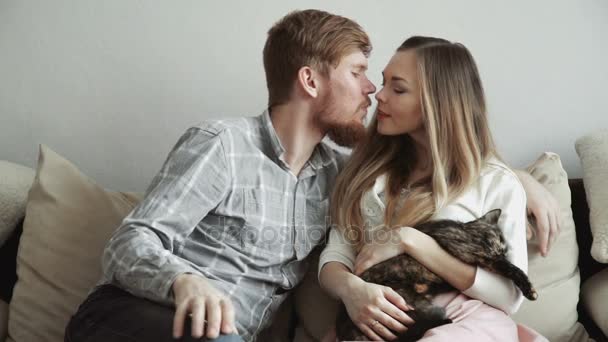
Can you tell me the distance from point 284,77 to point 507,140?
83 cm

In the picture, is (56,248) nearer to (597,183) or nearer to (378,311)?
(378,311)

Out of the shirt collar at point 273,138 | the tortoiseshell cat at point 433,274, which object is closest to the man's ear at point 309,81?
the shirt collar at point 273,138

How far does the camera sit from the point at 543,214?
1.52 m

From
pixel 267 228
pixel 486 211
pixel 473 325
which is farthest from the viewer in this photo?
pixel 267 228

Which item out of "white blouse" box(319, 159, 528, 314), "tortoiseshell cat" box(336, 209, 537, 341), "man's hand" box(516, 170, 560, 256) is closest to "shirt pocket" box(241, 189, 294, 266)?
"white blouse" box(319, 159, 528, 314)

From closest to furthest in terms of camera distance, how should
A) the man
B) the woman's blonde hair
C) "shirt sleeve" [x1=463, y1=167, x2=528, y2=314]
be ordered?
the man → "shirt sleeve" [x1=463, y1=167, x2=528, y2=314] → the woman's blonde hair

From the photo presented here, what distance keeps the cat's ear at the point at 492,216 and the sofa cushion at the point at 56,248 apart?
1024 mm

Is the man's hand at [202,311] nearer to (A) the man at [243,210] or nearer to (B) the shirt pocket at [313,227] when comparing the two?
(A) the man at [243,210]

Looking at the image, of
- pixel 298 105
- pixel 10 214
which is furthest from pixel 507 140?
pixel 10 214

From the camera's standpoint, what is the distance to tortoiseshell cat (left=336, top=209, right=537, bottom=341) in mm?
1328

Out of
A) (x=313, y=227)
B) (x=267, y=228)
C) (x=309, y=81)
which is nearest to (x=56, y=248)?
(x=267, y=228)

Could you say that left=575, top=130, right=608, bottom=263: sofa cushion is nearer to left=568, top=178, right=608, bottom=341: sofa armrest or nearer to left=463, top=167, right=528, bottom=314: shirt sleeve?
left=568, top=178, right=608, bottom=341: sofa armrest

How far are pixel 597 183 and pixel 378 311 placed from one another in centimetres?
80

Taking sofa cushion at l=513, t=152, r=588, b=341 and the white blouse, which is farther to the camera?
sofa cushion at l=513, t=152, r=588, b=341
